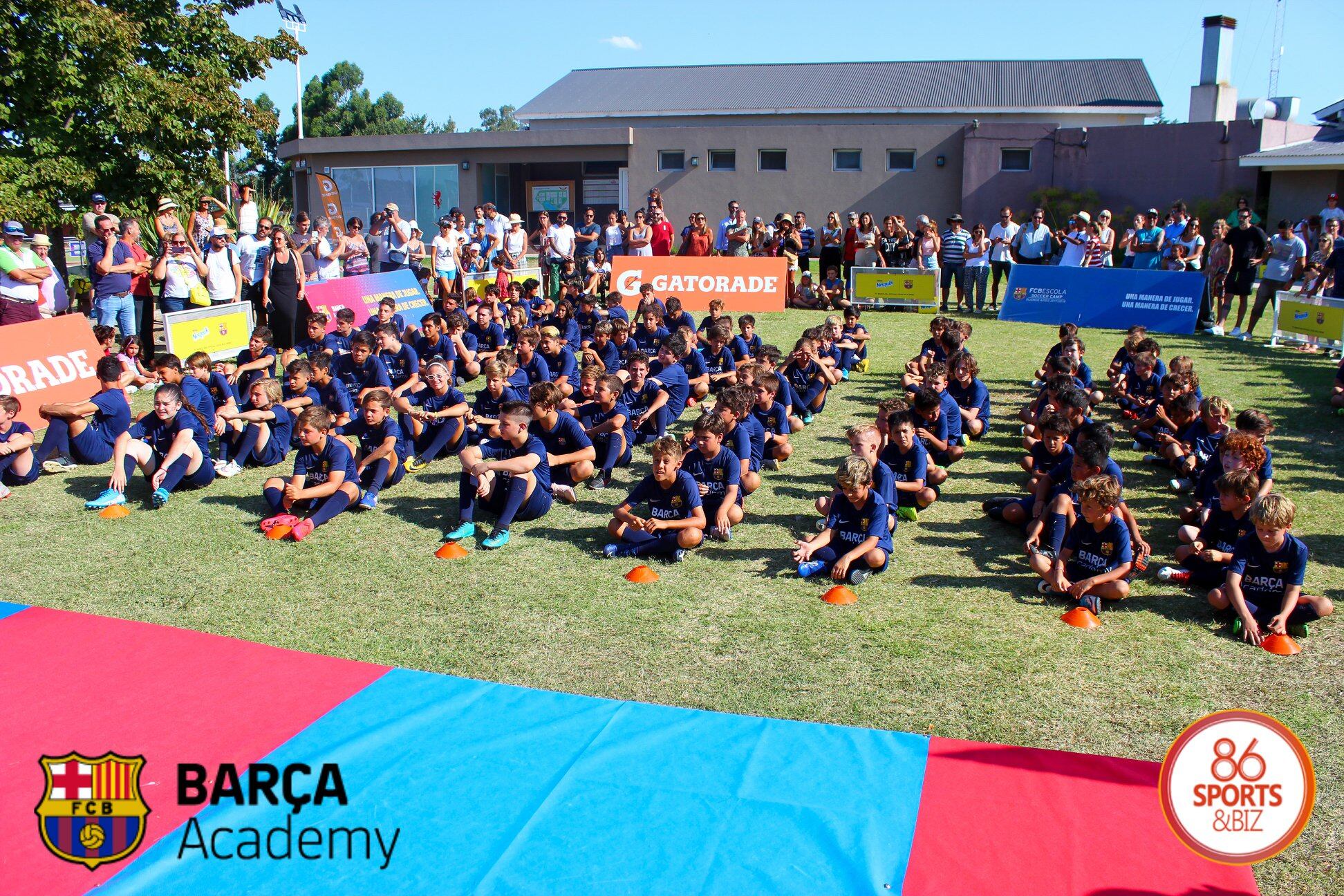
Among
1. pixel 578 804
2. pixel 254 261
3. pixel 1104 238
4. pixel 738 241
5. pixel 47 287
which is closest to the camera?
pixel 578 804

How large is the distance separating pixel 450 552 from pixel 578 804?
3477 mm

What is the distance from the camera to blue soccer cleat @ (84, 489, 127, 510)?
29.7ft

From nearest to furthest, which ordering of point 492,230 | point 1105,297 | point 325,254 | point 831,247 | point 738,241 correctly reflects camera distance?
1. point 325,254
2. point 1105,297
3. point 492,230
4. point 738,241
5. point 831,247

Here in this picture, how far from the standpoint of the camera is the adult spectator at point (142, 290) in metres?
13.9

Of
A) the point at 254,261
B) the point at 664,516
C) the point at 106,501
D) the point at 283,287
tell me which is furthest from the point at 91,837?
the point at 254,261

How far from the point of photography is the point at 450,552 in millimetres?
7828

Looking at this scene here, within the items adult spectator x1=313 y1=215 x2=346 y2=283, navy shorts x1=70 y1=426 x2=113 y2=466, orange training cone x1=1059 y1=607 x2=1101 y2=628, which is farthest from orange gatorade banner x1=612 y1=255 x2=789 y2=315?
orange training cone x1=1059 y1=607 x2=1101 y2=628

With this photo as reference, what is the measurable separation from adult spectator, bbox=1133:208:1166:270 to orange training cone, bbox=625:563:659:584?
14517mm

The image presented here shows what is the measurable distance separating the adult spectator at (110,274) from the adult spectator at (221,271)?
1.23m

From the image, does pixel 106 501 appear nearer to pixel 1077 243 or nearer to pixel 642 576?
pixel 642 576

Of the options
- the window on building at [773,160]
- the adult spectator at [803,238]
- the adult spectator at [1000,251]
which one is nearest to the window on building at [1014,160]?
the window on building at [773,160]

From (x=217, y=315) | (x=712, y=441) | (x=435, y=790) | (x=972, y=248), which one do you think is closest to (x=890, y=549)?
(x=712, y=441)

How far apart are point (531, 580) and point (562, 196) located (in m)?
30.6

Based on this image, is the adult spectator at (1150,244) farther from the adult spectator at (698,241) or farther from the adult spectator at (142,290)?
the adult spectator at (142,290)
